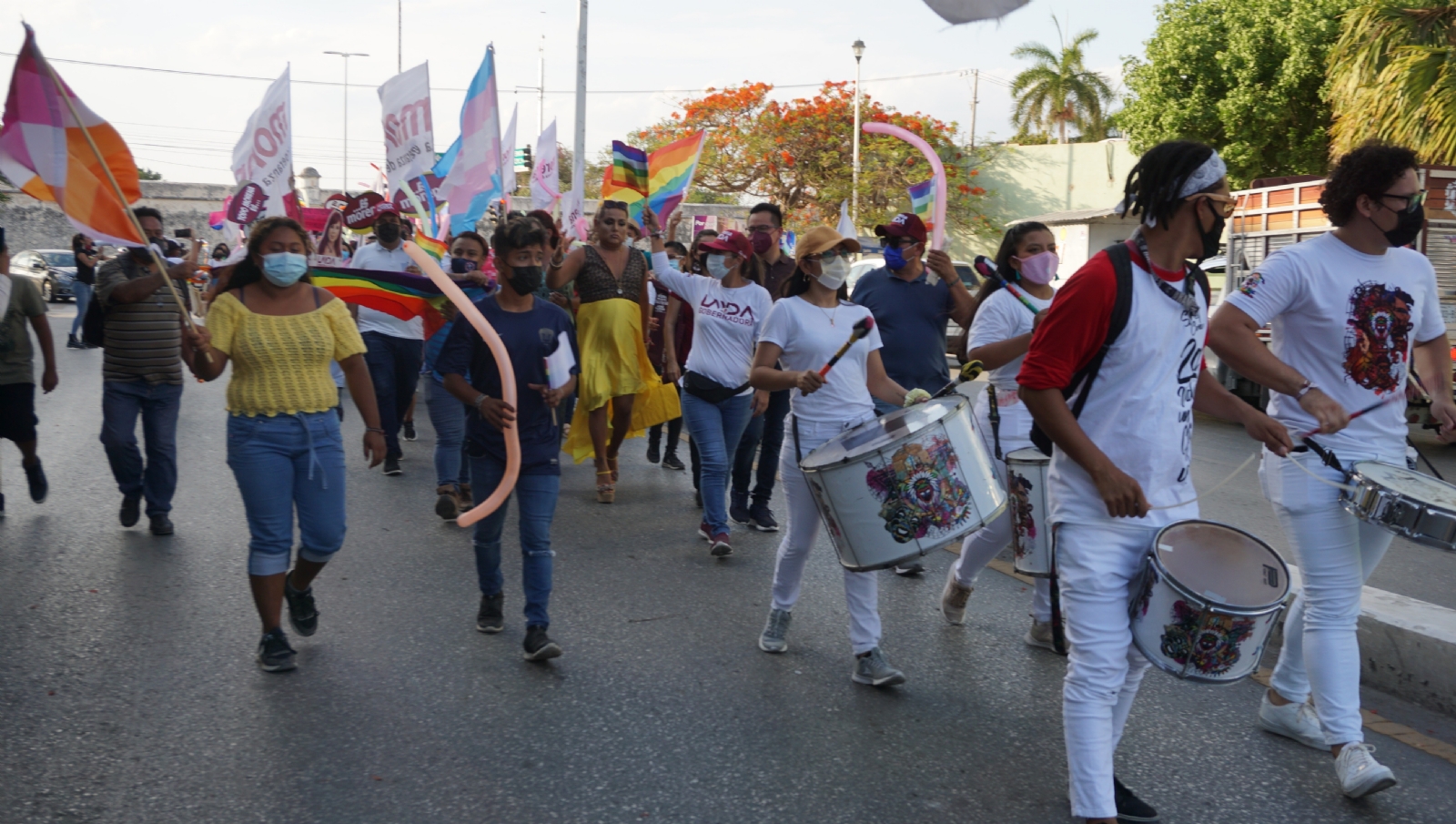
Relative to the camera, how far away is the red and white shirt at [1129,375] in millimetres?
3131

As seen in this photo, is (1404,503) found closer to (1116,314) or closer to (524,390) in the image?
(1116,314)

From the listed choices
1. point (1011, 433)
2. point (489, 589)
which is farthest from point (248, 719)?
point (1011, 433)

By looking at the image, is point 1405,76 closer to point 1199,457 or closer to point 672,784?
point 1199,457

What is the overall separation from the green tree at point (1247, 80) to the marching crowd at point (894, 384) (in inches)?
765

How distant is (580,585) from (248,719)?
210 cm

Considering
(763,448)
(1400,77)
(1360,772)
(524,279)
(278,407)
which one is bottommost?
(1360,772)

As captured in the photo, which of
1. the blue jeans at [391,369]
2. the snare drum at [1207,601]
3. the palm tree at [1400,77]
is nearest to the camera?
the snare drum at [1207,601]

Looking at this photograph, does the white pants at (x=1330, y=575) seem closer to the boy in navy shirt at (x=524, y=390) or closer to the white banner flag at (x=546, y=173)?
the boy in navy shirt at (x=524, y=390)

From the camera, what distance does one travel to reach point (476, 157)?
11.4m

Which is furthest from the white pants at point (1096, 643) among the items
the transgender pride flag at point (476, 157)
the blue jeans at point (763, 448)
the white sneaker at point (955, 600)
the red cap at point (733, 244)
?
the transgender pride flag at point (476, 157)

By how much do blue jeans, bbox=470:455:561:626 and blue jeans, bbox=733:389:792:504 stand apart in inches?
106

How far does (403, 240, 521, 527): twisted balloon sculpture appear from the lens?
14.5 ft

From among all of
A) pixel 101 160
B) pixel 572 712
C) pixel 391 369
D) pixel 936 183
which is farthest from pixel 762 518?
pixel 101 160

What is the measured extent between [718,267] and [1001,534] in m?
2.85
